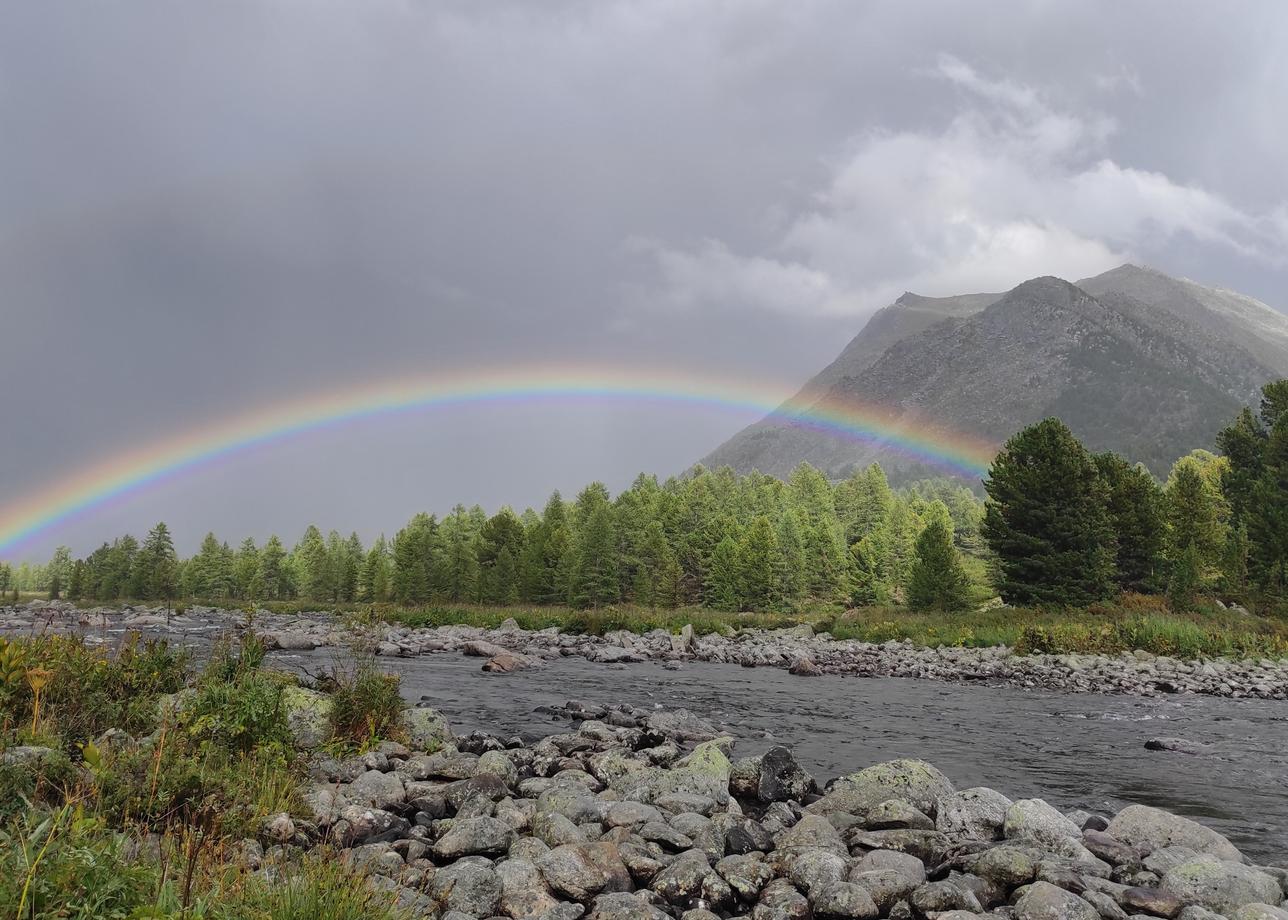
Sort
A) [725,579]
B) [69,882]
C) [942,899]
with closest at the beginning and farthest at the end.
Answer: [69,882] → [942,899] → [725,579]

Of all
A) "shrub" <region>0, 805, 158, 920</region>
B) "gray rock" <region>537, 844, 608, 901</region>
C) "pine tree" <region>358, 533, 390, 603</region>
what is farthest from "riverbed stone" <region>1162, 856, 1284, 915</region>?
"pine tree" <region>358, 533, 390, 603</region>

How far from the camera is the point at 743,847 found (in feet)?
24.7

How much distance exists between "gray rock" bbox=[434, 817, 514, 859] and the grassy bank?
19410 millimetres

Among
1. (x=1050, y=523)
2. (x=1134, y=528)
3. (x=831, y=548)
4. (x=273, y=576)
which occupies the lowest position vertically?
(x=273, y=576)

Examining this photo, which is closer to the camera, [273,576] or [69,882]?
[69,882]

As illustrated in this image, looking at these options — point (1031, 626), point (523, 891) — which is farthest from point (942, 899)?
point (1031, 626)

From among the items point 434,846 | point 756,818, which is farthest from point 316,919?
point 756,818

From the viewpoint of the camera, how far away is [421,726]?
1244cm

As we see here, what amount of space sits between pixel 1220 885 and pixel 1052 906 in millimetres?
1905

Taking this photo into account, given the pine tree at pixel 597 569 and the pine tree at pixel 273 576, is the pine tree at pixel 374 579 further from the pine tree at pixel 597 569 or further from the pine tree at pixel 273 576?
the pine tree at pixel 597 569

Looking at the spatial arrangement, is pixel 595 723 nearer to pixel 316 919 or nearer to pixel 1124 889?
pixel 1124 889

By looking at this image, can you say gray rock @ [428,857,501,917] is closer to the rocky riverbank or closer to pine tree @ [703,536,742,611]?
the rocky riverbank

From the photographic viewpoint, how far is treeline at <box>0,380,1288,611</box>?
44.5m

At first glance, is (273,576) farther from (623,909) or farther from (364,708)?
(623,909)
